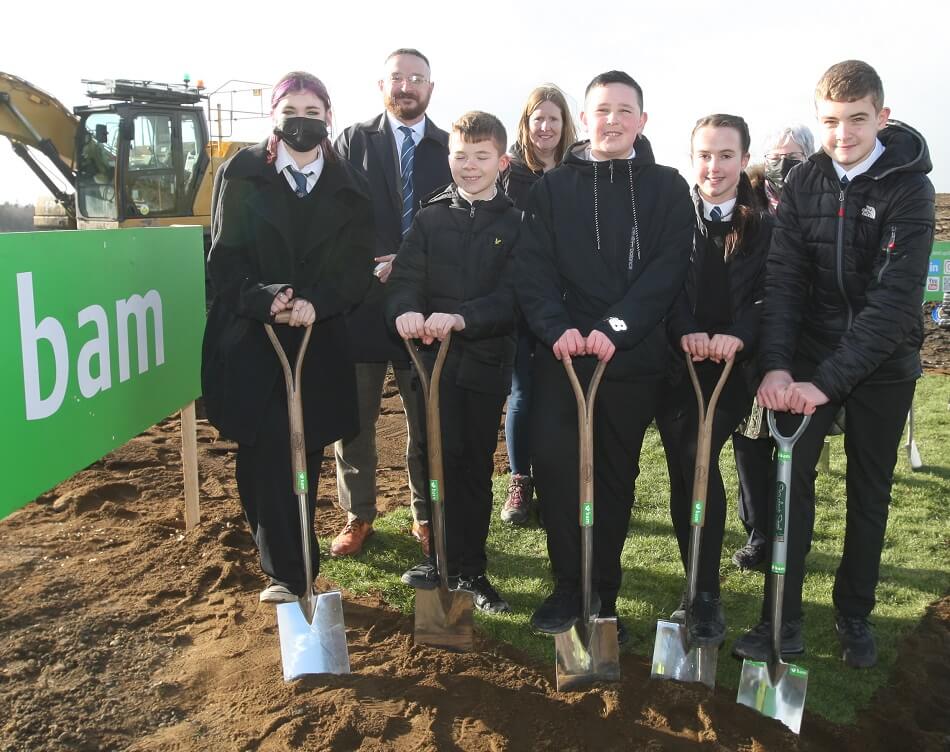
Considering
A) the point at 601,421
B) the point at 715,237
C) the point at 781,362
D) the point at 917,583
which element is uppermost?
the point at 715,237

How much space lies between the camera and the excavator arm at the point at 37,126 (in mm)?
12031

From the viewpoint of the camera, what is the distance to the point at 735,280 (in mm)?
3467

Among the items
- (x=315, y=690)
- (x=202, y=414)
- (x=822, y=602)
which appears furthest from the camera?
(x=202, y=414)

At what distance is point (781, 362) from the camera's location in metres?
3.29

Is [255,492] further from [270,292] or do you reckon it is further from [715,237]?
[715,237]

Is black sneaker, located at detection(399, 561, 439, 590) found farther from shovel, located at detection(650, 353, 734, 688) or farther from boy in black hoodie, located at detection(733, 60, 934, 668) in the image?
boy in black hoodie, located at detection(733, 60, 934, 668)

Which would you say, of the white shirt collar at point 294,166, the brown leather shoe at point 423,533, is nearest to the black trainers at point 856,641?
the brown leather shoe at point 423,533

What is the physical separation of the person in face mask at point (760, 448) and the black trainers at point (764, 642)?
0.55 metres

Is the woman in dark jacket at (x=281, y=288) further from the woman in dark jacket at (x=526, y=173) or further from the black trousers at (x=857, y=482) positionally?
the black trousers at (x=857, y=482)

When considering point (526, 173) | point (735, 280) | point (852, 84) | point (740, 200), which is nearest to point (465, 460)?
point (735, 280)

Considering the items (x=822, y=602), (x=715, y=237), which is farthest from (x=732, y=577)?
(x=715, y=237)

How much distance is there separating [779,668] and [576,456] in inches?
41.6

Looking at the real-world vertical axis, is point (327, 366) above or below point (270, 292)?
below

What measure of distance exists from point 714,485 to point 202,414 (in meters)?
5.84
